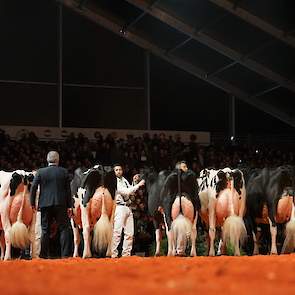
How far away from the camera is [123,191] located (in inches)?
580

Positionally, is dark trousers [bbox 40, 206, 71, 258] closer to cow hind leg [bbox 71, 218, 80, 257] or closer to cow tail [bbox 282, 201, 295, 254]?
cow hind leg [bbox 71, 218, 80, 257]

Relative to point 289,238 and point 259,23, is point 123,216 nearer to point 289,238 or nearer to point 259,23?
point 289,238

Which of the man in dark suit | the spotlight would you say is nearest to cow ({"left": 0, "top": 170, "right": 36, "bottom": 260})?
the man in dark suit

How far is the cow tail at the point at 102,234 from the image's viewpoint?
13375 mm

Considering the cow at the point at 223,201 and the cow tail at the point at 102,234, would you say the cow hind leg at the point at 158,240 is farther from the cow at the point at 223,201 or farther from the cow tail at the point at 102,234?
the cow tail at the point at 102,234

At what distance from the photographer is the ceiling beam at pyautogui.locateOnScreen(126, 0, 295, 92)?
78.8 ft

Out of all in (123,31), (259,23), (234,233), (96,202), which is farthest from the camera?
(123,31)

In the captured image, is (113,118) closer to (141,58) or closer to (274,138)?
(141,58)

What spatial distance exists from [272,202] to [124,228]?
3.02 meters

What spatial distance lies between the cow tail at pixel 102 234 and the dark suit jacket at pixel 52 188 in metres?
1.06

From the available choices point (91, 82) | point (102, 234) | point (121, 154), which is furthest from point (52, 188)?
point (91, 82)

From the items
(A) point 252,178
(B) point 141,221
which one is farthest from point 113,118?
(A) point 252,178

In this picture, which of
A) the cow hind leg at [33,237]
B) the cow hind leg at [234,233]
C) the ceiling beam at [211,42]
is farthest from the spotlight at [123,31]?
the cow hind leg at [33,237]

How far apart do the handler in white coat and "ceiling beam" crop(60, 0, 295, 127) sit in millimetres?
13991
